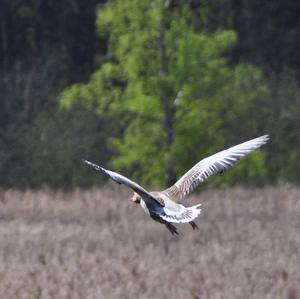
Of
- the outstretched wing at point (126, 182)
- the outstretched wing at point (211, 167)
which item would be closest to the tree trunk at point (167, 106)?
the outstretched wing at point (211, 167)

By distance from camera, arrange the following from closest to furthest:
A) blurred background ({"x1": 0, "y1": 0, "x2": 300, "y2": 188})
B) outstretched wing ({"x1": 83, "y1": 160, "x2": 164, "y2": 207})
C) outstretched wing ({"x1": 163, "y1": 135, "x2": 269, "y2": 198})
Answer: outstretched wing ({"x1": 83, "y1": 160, "x2": 164, "y2": 207}), outstretched wing ({"x1": 163, "y1": 135, "x2": 269, "y2": 198}), blurred background ({"x1": 0, "y1": 0, "x2": 300, "y2": 188})

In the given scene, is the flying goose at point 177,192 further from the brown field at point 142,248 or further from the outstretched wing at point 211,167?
the brown field at point 142,248

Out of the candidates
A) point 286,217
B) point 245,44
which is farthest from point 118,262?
point 245,44

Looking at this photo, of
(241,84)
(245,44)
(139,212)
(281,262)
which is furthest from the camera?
(245,44)

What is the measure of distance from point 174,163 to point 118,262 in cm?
1152

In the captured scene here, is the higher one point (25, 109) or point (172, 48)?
point (172, 48)

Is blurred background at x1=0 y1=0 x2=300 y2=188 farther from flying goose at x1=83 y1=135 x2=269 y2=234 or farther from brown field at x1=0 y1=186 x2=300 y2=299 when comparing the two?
flying goose at x1=83 y1=135 x2=269 y2=234

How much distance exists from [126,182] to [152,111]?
1540 cm

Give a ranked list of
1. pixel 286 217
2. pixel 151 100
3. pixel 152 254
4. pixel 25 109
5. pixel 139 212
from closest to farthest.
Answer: pixel 152 254, pixel 286 217, pixel 139 212, pixel 151 100, pixel 25 109

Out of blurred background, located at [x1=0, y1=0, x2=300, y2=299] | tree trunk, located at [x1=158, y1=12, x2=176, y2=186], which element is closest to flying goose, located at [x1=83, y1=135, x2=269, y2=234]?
blurred background, located at [x1=0, y1=0, x2=300, y2=299]

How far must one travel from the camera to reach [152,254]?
13945 millimetres

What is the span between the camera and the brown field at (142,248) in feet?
37.9

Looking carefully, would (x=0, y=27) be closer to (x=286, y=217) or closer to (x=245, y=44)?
(x=245, y=44)

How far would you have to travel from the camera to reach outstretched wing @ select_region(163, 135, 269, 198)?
10094mm
